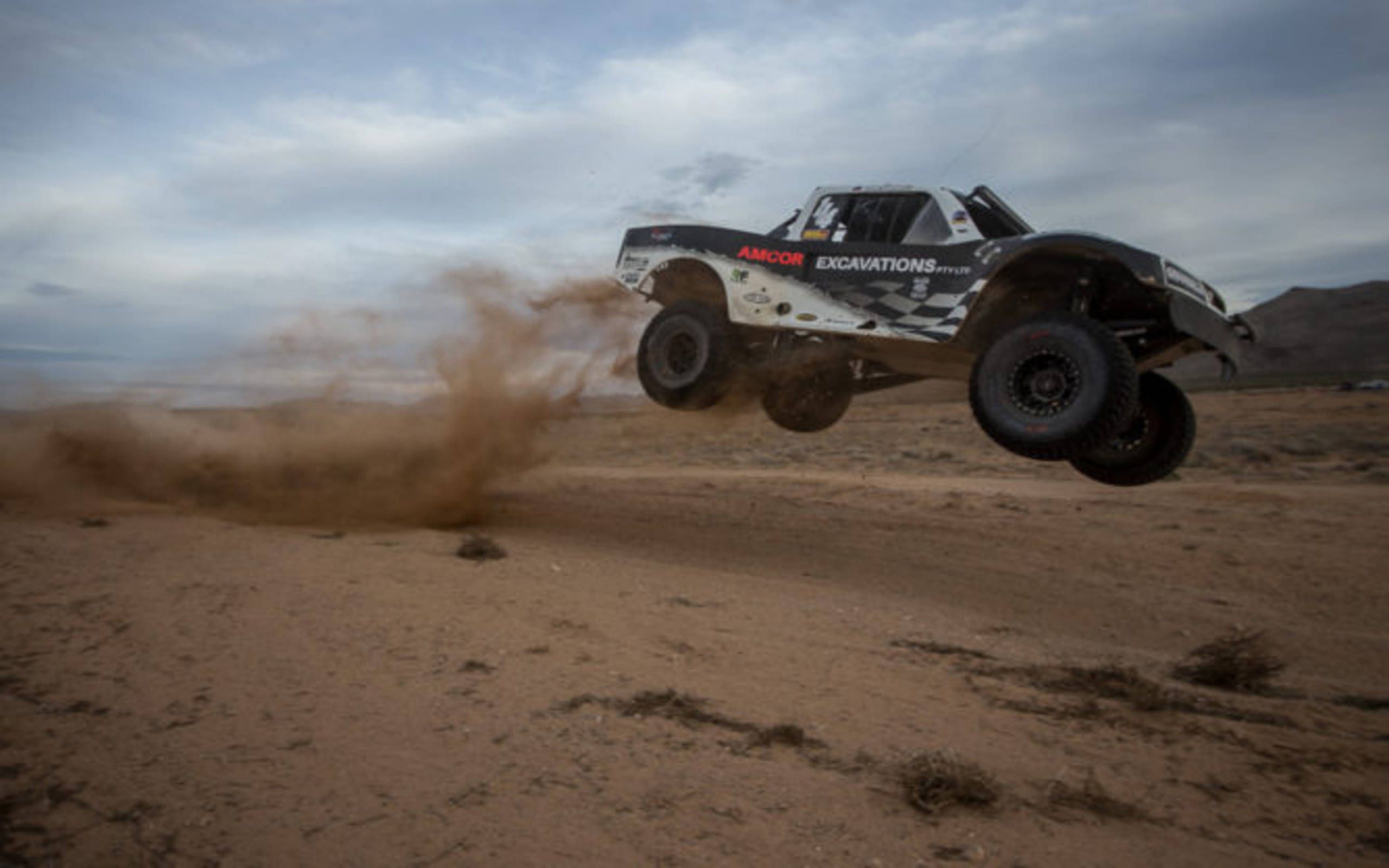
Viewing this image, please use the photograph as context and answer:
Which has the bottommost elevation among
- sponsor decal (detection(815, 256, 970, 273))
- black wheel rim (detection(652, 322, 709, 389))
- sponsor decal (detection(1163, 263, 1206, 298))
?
black wheel rim (detection(652, 322, 709, 389))

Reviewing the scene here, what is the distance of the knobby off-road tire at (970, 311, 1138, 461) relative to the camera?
17.3ft

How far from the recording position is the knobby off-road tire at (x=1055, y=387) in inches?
207

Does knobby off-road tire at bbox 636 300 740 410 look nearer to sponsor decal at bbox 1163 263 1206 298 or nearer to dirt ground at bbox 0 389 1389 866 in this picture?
dirt ground at bbox 0 389 1389 866

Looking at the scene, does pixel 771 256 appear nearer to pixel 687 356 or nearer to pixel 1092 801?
pixel 687 356

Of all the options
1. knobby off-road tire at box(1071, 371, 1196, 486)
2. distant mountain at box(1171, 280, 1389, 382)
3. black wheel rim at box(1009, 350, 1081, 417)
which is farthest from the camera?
distant mountain at box(1171, 280, 1389, 382)

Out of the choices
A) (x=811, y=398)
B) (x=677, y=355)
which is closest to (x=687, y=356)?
(x=677, y=355)

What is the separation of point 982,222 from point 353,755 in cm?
581

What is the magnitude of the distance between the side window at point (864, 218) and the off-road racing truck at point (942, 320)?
1 cm

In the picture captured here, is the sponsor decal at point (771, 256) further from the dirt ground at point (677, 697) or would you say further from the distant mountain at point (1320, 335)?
the distant mountain at point (1320, 335)

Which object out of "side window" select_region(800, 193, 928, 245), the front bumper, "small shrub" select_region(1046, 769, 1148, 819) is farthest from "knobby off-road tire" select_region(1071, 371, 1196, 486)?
"small shrub" select_region(1046, 769, 1148, 819)

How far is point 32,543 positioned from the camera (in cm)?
633

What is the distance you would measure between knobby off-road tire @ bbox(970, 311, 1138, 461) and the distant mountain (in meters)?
54.6

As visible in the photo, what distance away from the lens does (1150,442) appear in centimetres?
696

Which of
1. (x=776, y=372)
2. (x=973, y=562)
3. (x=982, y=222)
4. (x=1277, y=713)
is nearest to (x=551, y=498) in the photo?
(x=776, y=372)
